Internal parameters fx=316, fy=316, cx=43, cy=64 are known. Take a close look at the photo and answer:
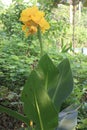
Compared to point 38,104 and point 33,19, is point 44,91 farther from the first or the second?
point 33,19

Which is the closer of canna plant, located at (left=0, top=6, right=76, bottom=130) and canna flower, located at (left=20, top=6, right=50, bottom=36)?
canna plant, located at (left=0, top=6, right=76, bottom=130)

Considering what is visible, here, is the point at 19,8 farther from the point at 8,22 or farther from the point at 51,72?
the point at 51,72

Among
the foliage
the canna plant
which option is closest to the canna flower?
the canna plant

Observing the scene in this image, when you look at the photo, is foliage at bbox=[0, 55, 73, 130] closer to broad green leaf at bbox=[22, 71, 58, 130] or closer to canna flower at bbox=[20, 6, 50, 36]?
broad green leaf at bbox=[22, 71, 58, 130]

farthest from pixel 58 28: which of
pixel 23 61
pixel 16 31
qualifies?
pixel 23 61

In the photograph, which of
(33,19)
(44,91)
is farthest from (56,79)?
(33,19)

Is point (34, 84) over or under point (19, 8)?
under

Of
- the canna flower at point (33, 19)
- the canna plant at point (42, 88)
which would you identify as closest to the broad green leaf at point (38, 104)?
the canna plant at point (42, 88)
